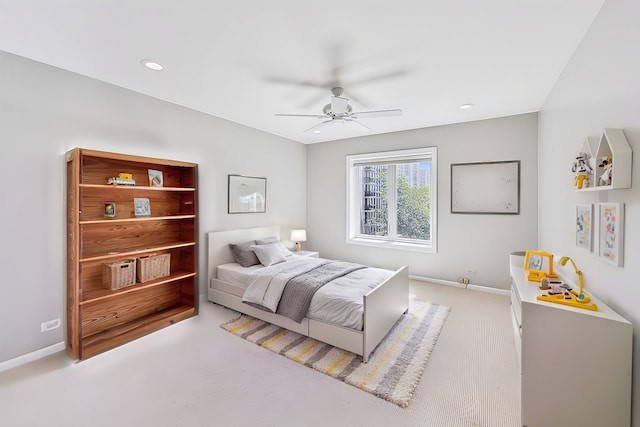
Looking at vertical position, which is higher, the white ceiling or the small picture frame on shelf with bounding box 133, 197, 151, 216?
the white ceiling

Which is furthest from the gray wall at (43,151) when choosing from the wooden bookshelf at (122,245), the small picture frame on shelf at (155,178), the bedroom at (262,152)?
the small picture frame on shelf at (155,178)

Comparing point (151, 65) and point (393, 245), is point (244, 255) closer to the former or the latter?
point (151, 65)

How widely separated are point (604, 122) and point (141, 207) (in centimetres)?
402

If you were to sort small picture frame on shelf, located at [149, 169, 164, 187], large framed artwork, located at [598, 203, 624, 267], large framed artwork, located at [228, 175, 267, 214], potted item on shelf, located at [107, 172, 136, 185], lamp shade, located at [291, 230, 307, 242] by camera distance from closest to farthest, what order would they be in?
large framed artwork, located at [598, 203, 624, 267] < potted item on shelf, located at [107, 172, 136, 185] < small picture frame on shelf, located at [149, 169, 164, 187] < large framed artwork, located at [228, 175, 267, 214] < lamp shade, located at [291, 230, 307, 242]

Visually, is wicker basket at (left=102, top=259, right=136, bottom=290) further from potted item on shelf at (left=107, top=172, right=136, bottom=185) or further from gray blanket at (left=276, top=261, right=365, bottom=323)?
gray blanket at (left=276, top=261, right=365, bottom=323)

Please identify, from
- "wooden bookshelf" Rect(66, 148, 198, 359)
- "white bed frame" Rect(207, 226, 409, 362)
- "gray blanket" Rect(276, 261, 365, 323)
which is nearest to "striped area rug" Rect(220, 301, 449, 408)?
"white bed frame" Rect(207, 226, 409, 362)

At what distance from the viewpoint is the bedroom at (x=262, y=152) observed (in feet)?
5.23

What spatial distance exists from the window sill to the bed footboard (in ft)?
4.79

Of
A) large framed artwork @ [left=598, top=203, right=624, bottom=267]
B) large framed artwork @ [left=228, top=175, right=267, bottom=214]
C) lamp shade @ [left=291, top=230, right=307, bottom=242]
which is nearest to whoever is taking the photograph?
large framed artwork @ [left=598, top=203, right=624, bottom=267]

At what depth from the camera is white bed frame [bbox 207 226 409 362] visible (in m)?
2.34

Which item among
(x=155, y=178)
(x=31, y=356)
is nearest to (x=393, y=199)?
(x=155, y=178)

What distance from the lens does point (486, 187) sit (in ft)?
12.9

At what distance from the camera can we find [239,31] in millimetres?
1935

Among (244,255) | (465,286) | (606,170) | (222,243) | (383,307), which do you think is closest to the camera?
(606,170)
